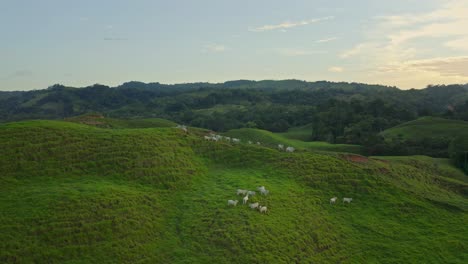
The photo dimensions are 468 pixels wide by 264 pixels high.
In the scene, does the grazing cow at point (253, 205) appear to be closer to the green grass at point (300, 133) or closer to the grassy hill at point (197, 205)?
the grassy hill at point (197, 205)

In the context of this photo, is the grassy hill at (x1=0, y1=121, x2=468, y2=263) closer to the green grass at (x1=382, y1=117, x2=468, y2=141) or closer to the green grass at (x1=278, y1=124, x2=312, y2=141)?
the green grass at (x1=382, y1=117, x2=468, y2=141)

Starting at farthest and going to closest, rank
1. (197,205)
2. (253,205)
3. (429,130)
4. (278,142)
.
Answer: (429,130)
(278,142)
(197,205)
(253,205)

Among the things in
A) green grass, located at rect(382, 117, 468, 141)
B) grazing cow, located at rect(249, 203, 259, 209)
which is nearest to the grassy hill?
grazing cow, located at rect(249, 203, 259, 209)

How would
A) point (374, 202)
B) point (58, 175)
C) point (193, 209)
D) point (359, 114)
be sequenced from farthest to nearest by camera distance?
point (359, 114)
point (374, 202)
point (58, 175)
point (193, 209)

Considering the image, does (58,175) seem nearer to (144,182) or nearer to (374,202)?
(144,182)

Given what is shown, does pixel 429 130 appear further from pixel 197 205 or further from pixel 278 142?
pixel 197 205

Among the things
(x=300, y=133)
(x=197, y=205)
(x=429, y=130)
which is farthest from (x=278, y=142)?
(x=197, y=205)

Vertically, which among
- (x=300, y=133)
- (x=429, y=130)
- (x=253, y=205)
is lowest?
(x=300, y=133)

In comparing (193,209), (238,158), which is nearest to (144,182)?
(193,209)
